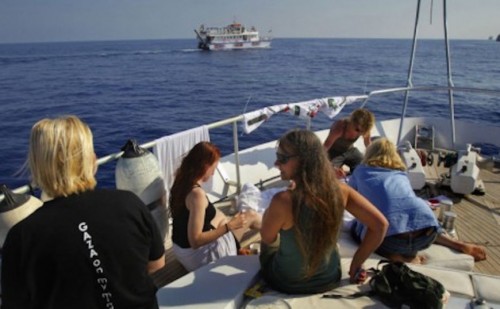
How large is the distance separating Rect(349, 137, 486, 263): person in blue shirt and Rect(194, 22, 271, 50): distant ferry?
75294 millimetres

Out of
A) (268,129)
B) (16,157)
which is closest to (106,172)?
(16,157)

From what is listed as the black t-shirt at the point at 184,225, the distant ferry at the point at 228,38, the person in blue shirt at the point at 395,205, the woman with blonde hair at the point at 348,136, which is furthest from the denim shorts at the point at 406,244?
the distant ferry at the point at 228,38

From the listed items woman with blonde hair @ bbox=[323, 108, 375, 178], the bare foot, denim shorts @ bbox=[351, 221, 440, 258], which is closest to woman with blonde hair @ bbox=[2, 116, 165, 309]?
denim shorts @ bbox=[351, 221, 440, 258]

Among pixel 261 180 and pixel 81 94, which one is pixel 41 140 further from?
pixel 81 94

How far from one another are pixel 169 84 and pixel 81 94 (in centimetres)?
717

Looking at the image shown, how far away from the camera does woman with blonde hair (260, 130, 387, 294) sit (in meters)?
2.00

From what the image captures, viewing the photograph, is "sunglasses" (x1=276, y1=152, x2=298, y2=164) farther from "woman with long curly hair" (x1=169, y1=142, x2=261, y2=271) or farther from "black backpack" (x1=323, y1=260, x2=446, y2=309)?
"black backpack" (x1=323, y1=260, x2=446, y2=309)

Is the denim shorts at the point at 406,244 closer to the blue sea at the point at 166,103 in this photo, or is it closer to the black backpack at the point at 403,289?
the black backpack at the point at 403,289

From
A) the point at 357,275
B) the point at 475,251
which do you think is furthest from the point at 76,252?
the point at 475,251

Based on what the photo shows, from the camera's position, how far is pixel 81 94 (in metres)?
23.5

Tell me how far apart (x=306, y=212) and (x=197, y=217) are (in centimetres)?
96

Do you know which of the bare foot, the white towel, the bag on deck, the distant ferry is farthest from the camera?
the distant ferry

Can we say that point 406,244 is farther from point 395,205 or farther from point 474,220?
point 474,220

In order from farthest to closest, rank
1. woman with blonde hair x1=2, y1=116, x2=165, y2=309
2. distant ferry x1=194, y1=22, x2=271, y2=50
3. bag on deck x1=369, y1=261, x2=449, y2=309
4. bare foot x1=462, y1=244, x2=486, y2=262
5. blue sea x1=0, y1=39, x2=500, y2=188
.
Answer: distant ferry x1=194, y1=22, x2=271, y2=50 → blue sea x1=0, y1=39, x2=500, y2=188 → bare foot x1=462, y1=244, x2=486, y2=262 → bag on deck x1=369, y1=261, x2=449, y2=309 → woman with blonde hair x1=2, y1=116, x2=165, y2=309
